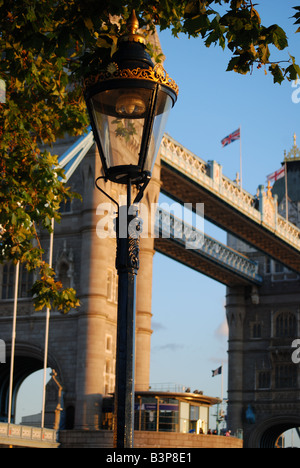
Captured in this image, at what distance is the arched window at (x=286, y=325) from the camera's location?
63172 millimetres

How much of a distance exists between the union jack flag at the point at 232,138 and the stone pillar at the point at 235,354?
13.3m

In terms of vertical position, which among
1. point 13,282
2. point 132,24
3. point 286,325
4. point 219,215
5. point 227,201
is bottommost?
point 132,24

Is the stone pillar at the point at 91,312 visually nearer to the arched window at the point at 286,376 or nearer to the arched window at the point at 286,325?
the arched window at the point at 286,376

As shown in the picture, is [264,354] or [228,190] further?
[264,354]

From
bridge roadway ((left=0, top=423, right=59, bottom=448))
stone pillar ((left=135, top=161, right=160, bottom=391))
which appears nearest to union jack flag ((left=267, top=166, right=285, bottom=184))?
stone pillar ((left=135, top=161, right=160, bottom=391))

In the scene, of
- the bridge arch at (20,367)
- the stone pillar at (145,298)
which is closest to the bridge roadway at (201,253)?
the stone pillar at (145,298)

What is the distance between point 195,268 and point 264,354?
11.2 meters

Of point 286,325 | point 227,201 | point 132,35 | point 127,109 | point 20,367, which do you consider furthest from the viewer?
point 286,325

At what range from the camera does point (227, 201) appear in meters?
49.1

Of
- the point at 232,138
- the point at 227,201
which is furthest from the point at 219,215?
the point at 232,138

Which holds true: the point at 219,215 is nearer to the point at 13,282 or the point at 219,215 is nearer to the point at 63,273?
the point at 63,273

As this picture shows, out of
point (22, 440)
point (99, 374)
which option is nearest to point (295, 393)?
point (99, 374)

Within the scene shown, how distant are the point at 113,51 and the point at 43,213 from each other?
6083mm

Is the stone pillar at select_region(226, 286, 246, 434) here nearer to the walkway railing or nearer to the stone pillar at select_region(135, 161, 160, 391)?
the walkway railing
